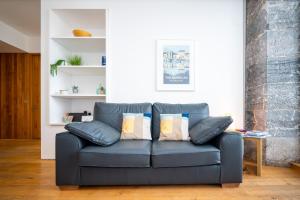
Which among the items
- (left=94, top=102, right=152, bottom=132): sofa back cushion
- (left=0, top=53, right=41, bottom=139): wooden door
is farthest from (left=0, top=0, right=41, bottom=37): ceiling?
(left=94, top=102, right=152, bottom=132): sofa back cushion

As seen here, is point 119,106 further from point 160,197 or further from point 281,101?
point 281,101

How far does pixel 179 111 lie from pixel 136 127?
2.00 feet

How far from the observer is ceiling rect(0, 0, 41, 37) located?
3.47 m

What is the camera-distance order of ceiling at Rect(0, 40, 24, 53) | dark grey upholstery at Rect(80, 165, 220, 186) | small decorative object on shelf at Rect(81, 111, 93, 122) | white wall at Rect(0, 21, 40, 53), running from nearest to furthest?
dark grey upholstery at Rect(80, 165, 220, 186), small decorative object on shelf at Rect(81, 111, 93, 122), white wall at Rect(0, 21, 40, 53), ceiling at Rect(0, 40, 24, 53)

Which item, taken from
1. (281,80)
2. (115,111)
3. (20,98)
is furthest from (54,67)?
(281,80)

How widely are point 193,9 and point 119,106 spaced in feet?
6.15

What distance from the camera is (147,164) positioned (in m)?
2.03

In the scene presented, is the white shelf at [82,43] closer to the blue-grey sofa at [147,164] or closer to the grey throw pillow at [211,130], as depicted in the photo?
the blue-grey sofa at [147,164]

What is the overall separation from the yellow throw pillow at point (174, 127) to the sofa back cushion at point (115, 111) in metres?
0.29

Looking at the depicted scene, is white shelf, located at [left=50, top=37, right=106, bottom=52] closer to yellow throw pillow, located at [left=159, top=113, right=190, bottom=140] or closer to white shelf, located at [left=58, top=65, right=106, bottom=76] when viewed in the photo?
white shelf, located at [left=58, top=65, right=106, bottom=76]

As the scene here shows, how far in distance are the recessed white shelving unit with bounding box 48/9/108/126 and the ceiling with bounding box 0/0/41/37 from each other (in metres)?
0.64

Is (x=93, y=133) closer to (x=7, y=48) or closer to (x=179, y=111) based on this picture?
(x=179, y=111)

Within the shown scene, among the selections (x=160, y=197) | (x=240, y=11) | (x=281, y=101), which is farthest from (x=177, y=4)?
(x=160, y=197)

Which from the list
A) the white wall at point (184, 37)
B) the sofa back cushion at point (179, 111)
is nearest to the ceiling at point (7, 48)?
the white wall at point (184, 37)
